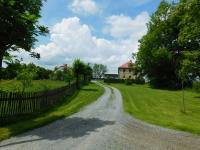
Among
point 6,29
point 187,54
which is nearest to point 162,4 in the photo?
point 187,54

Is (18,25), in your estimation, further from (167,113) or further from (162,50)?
(162,50)

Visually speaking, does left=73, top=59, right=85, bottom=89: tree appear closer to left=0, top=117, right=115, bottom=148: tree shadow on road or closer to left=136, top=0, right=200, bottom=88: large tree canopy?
left=136, top=0, right=200, bottom=88: large tree canopy

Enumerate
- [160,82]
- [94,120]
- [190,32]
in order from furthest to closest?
[160,82] → [190,32] → [94,120]

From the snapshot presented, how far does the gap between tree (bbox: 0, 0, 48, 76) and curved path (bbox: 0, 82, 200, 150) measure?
415 cm

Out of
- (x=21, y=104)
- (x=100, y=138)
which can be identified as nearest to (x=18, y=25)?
(x=21, y=104)

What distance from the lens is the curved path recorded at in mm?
10512

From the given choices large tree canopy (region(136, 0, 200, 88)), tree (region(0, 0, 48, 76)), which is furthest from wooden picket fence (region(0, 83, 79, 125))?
large tree canopy (region(136, 0, 200, 88))

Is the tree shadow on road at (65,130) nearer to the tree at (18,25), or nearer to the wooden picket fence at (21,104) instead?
the wooden picket fence at (21,104)

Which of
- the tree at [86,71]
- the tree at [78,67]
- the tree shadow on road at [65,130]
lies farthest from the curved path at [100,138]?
the tree at [86,71]

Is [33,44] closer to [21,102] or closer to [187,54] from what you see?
[21,102]

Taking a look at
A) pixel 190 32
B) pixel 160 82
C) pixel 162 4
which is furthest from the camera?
pixel 160 82

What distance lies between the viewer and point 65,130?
13.4 meters

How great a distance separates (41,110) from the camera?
20.4 metres

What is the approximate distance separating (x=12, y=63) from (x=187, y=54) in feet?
74.9
